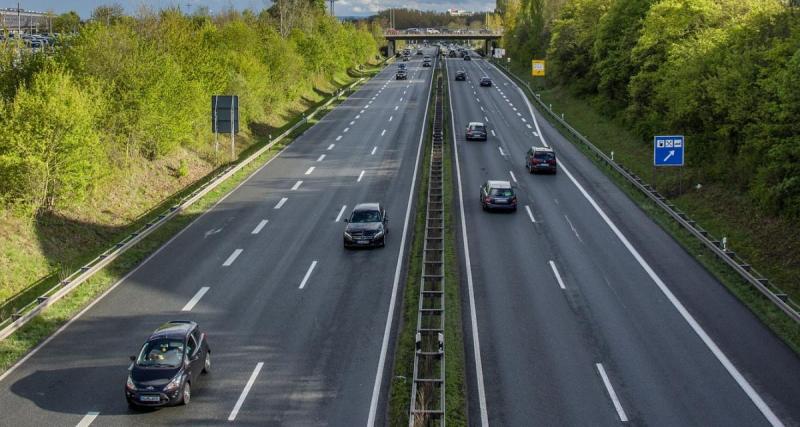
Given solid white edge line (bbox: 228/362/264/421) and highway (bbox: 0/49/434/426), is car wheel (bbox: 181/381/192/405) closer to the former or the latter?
highway (bbox: 0/49/434/426)

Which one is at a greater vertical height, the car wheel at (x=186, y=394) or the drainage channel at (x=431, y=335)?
the drainage channel at (x=431, y=335)

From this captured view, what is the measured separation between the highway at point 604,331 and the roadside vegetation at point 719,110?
11.8 feet

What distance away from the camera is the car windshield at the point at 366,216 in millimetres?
32781

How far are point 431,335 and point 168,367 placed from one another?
7573 millimetres

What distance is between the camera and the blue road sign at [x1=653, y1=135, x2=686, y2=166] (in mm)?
37281

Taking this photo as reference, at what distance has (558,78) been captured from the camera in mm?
87500

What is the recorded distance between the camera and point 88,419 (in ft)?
57.1

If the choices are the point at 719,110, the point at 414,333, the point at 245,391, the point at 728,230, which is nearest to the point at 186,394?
the point at 245,391

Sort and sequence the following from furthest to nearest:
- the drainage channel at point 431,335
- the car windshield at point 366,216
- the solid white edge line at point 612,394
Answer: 1. the car windshield at point 366,216
2. the solid white edge line at point 612,394
3. the drainage channel at point 431,335

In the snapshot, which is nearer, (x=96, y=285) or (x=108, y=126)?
(x=96, y=285)

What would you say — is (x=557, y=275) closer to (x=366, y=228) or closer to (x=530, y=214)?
(x=366, y=228)

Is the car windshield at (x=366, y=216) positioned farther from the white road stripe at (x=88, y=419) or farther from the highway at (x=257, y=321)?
the white road stripe at (x=88, y=419)

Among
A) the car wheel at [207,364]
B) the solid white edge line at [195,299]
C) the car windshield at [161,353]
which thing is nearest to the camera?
the car windshield at [161,353]

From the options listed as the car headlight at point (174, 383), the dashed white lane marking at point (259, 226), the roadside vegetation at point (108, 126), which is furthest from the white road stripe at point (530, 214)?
the car headlight at point (174, 383)
